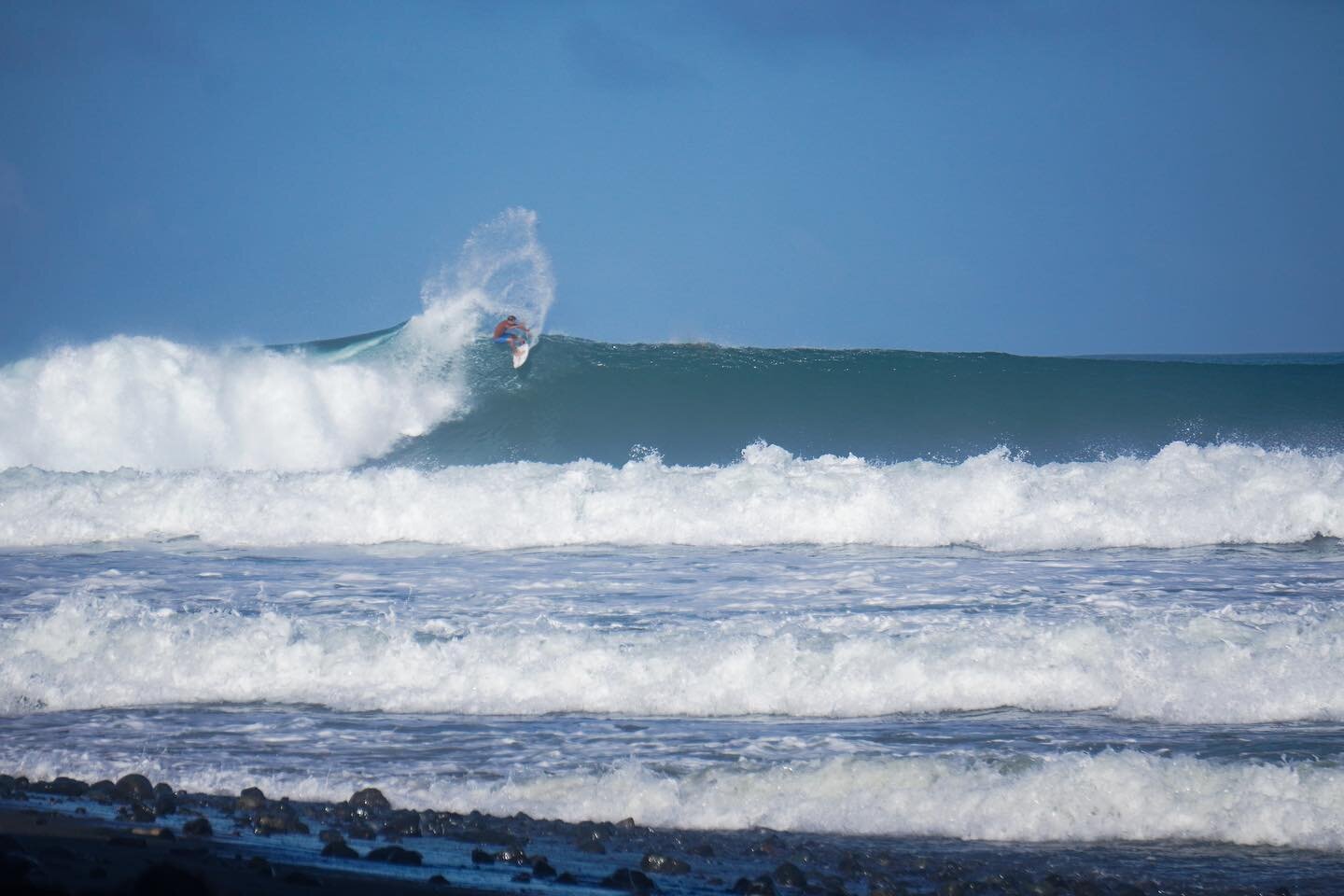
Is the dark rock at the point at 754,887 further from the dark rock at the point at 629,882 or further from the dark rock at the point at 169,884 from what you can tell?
the dark rock at the point at 169,884

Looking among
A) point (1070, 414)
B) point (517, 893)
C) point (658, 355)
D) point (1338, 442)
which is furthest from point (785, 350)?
point (517, 893)

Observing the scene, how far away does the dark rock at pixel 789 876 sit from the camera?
3453 mm

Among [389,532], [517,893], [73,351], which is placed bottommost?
[517,893]

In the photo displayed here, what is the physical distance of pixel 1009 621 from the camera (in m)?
6.29

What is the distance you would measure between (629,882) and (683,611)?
395 centimetres

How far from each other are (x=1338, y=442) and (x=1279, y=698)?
1412cm

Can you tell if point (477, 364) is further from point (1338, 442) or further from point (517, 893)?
point (517, 893)

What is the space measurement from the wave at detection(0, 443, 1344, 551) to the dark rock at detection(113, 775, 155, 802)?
670cm

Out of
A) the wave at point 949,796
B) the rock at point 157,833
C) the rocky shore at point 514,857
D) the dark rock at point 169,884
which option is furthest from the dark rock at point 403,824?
the dark rock at point 169,884

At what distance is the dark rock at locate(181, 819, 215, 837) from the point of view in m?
3.73

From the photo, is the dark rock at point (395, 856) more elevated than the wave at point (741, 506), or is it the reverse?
the wave at point (741, 506)

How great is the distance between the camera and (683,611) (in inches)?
289

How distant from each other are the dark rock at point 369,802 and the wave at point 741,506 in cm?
675

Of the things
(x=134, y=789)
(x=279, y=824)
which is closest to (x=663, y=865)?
(x=279, y=824)
